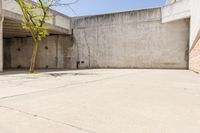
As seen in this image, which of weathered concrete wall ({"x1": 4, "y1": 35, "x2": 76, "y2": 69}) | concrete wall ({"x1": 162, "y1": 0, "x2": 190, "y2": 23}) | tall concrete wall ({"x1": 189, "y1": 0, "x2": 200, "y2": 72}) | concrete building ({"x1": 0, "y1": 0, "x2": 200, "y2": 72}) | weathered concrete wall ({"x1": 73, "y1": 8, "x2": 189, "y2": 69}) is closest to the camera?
tall concrete wall ({"x1": 189, "y1": 0, "x2": 200, "y2": 72})

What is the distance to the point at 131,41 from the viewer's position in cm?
1255

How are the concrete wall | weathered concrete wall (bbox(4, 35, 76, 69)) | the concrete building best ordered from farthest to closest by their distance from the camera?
1. weathered concrete wall (bbox(4, 35, 76, 69))
2. the concrete building
3. the concrete wall

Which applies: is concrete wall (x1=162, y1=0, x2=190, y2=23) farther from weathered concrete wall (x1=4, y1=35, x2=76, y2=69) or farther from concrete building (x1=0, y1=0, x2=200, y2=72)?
weathered concrete wall (x1=4, y1=35, x2=76, y2=69)

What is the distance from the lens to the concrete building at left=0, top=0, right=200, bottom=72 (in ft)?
35.6

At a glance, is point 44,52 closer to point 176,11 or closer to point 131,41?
point 131,41

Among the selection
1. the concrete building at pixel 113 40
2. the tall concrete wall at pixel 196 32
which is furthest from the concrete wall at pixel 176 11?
the tall concrete wall at pixel 196 32

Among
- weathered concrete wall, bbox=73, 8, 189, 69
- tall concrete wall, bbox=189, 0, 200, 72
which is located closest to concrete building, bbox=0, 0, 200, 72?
weathered concrete wall, bbox=73, 8, 189, 69

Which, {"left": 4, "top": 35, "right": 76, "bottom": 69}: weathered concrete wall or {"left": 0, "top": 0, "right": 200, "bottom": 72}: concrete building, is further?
{"left": 4, "top": 35, "right": 76, "bottom": 69}: weathered concrete wall

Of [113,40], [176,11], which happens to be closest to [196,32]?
[176,11]

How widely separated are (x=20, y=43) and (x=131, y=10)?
465 inches

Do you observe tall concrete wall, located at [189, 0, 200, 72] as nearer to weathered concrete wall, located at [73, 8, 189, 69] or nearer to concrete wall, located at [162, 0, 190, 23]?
concrete wall, located at [162, 0, 190, 23]

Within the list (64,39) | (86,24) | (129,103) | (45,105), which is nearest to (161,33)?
(86,24)

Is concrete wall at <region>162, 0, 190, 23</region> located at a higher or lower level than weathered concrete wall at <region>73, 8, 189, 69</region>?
higher

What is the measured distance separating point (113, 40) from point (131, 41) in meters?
1.58
